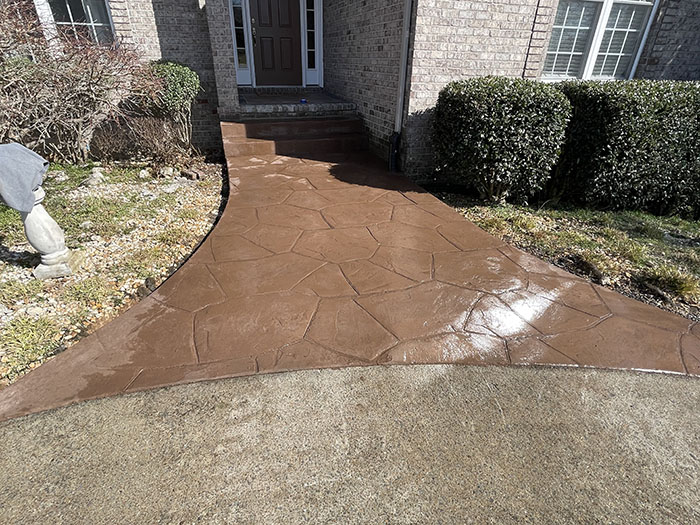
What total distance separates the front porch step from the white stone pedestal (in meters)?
3.67

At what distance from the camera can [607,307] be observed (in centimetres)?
304

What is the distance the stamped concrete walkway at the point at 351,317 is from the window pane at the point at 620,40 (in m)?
4.79

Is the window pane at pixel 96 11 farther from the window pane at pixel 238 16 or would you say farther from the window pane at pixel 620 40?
the window pane at pixel 620 40

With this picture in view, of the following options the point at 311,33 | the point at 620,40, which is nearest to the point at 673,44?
the point at 620,40

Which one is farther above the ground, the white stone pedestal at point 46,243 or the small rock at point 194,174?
the white stone pedestal at point 46,243

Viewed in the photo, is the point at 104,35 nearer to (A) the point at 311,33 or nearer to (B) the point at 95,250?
(A) the point at 311,33

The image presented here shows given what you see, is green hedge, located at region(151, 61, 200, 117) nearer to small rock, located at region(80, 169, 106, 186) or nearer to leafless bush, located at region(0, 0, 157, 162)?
leafless bush, located at region(0, 0, 157, 162)

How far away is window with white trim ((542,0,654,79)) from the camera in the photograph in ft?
19.8

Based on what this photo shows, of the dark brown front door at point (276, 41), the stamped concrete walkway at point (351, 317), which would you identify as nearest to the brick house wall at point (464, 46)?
the stamped concrete walkway at point (351, 317)

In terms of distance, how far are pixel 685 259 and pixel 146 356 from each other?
4883 mm

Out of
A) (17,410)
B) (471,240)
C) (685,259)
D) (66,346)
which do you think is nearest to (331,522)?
(17,410)

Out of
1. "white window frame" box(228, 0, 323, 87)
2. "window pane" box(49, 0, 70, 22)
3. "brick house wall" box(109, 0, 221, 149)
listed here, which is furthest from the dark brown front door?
"window pane" box(49, 0, 70, 22)

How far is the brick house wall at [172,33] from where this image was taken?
21.3 feet

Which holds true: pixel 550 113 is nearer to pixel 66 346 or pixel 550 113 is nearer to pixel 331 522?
pixel 331 522
